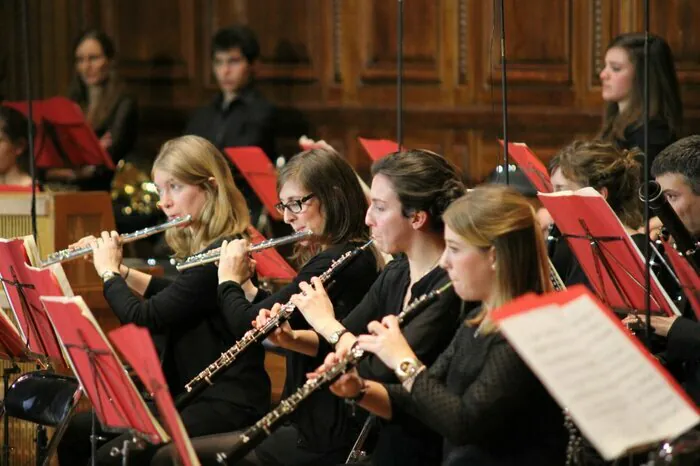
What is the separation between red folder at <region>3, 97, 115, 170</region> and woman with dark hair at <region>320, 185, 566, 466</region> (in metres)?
2.93

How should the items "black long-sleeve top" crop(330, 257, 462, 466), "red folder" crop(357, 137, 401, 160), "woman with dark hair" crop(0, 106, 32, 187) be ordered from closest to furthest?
1. "black long-sleeve top" crop(330, 257, 462, 466)
2. "red folder" crop(357, 137, 401, 160)
3. "woman with dark hair" crop(0, 106, 32, 187)

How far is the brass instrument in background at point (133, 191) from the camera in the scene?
6.17 m

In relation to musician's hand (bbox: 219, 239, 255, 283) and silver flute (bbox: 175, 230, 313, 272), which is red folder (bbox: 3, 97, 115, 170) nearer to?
silver flute (bbox: 175, 230, 313, 272)

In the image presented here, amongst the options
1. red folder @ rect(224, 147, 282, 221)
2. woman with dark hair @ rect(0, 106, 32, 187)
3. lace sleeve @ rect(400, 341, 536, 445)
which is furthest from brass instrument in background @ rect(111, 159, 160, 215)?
lace sleeve @ rect(400, 341, 536, 445)

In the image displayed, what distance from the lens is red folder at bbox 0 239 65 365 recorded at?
336cm

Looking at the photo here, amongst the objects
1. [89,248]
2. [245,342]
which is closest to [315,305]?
[245,342]

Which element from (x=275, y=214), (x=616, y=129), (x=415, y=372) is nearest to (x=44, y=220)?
(x=275, y=214)

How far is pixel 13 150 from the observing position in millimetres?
5215

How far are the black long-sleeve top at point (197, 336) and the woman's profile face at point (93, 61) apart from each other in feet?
9.42

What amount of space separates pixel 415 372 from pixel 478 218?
1.13 ft

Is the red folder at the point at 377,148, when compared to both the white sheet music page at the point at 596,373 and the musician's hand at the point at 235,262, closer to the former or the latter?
the musician's hand at the point at 235,262

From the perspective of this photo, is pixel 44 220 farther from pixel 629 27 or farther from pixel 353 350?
pixel 629 27

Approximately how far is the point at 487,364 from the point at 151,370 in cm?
67

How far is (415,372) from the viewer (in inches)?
102
